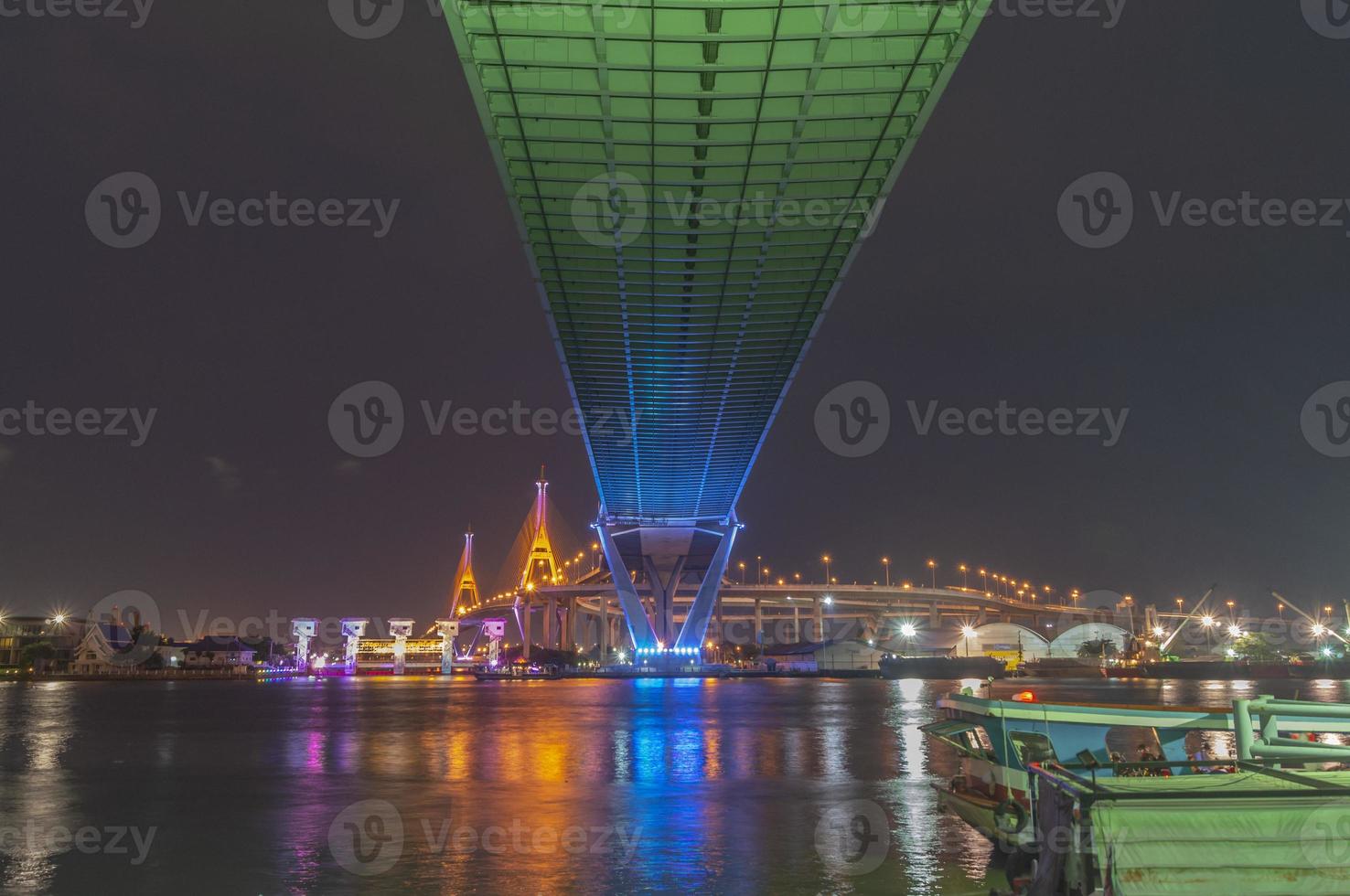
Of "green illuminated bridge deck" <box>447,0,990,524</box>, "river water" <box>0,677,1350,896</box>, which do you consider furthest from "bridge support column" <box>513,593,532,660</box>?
"river water" <box>0,677,1350,896</box>

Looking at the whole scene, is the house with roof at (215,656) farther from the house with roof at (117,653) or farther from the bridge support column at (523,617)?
the bridge support column at (523,617)

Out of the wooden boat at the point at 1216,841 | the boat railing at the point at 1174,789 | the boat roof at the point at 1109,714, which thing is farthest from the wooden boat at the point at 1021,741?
the wooden boat at the point at 1216,841

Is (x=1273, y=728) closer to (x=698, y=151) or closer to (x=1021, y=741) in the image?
(x=1021, y=741)

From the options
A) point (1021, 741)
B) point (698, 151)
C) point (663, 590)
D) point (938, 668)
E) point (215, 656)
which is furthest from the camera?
point (215, 656)

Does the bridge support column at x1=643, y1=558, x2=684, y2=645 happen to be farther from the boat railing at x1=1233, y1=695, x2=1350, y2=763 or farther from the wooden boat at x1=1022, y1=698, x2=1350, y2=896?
the wooden boat at x1=1022, y1=698, x2=1350, y2=896

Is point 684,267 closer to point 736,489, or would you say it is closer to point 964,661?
point 736,489

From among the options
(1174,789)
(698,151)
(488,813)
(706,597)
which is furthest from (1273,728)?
(706,597)
